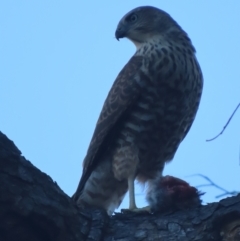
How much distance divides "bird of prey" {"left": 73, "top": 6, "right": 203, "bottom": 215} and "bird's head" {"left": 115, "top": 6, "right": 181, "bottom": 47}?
618 mm

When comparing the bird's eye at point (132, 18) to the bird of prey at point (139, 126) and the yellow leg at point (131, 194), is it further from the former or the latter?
the yellow leg at point (131, 194)

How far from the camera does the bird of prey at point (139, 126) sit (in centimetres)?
569

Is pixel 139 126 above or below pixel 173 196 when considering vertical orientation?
above

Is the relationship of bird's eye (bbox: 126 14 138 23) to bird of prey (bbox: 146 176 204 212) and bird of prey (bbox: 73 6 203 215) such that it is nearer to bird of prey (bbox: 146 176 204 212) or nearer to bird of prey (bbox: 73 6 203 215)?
bird of prey (bbox: 73 6 203 215)

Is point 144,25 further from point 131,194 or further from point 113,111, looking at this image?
point 131,194

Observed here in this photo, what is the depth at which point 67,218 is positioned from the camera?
153 inches

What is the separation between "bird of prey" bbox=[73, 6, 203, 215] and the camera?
5691 mm

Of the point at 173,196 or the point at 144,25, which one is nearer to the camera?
the point at 173,196

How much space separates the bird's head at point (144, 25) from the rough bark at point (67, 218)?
2707mm

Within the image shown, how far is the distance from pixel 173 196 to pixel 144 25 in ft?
9.07

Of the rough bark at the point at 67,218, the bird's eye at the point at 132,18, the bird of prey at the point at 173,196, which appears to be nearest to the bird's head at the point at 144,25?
the bird's eye at the point at 132,18

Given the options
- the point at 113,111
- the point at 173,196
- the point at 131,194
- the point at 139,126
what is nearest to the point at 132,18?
the point at 113,111

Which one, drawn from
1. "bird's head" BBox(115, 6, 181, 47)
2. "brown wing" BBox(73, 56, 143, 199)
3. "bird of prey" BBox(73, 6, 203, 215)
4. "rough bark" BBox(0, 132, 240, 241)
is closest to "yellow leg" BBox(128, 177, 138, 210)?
"bird of prey" BBox(73, 6, 203, 215)

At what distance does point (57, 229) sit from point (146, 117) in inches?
81.2
